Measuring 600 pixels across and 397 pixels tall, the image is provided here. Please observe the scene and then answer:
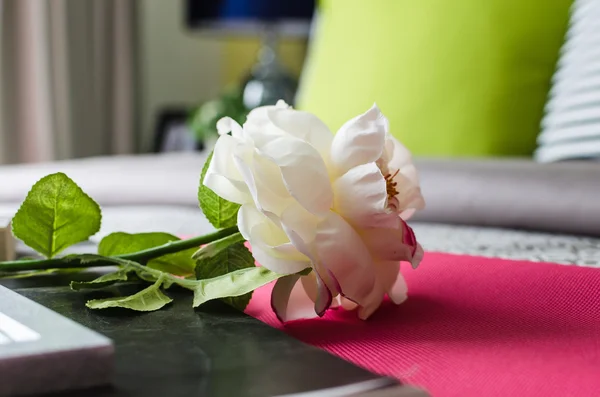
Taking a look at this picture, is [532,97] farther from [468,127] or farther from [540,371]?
[540,371]

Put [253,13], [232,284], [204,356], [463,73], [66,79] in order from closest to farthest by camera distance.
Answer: [204,356] < [232,284] < [463,73] < [253,13] < [66,79]

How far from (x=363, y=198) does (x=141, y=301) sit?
0.50ft

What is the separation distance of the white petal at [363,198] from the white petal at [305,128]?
3 cm

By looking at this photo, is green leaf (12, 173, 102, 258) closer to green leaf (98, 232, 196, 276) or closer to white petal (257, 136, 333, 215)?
green leaf (98, 232, 196, 276)

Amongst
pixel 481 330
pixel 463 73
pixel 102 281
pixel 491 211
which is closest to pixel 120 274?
pixel 102 281

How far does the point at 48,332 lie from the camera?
1.15 ft

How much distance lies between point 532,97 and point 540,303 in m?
0.98

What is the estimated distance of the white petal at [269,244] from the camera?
0.47 meters

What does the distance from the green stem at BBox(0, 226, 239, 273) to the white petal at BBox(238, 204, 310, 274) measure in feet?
0.18

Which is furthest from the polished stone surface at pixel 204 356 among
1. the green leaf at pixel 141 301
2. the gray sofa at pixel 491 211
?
the gray sofa at pixel 491 211

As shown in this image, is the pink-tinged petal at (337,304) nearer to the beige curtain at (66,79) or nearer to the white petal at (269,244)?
the white petal at (269,244)

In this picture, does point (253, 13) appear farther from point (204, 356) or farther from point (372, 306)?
point (204, 356)

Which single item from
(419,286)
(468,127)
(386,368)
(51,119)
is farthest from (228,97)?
(386,368)

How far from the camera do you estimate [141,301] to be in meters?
0.49
